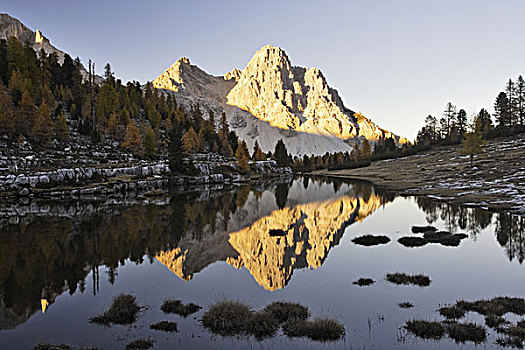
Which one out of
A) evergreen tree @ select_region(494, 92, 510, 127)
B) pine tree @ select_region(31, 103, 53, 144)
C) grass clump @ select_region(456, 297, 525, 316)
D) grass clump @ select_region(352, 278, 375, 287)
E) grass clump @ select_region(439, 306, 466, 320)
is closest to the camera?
grass clump @ select_region(439, 306, 466, 320)

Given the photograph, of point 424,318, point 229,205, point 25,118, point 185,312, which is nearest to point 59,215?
point 229,205

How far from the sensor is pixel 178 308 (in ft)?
47.4

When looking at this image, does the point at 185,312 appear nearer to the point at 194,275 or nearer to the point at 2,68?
the point at 194,275

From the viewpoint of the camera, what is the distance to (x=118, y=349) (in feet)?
35.8

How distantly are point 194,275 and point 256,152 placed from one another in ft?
489

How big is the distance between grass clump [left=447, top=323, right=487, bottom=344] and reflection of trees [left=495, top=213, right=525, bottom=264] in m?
12.8

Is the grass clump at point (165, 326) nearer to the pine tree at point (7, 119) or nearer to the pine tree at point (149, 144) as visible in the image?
the pine tree at point (7, 119)

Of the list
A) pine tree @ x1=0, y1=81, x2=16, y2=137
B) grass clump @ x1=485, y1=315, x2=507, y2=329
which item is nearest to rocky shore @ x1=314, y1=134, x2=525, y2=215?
grass clump @ x1=485, y1=315, x2=507, y2=329

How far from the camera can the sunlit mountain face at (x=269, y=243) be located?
21656 mm

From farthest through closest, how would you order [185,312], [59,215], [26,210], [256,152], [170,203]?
[256,152], [170,203], [26,210], [59,215], [185,312]

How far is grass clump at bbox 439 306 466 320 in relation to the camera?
1297 cm

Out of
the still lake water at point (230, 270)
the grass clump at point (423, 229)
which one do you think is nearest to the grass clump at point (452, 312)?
the still lake water at point (230, 270)

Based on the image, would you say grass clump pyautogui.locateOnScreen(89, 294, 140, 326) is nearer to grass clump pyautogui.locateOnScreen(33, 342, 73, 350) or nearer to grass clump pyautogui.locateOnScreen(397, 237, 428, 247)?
grass clump pyautogui.locateOnScreen(33, 342, 73, 350)

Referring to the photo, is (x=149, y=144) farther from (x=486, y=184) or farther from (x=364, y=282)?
(x=364, y=282)
